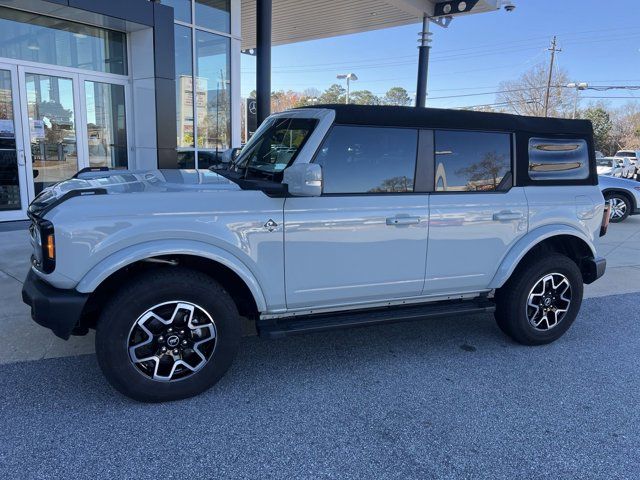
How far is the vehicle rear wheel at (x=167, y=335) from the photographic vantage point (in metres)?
3.07

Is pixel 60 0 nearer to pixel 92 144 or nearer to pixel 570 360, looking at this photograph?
pixel 92 144

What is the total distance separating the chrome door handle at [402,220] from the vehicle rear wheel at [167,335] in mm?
1272

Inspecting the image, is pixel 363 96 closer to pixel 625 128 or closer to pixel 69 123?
pixel 625 128

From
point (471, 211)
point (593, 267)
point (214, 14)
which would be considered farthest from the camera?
point (214, 14)

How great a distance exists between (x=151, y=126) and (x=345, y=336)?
6858 mm

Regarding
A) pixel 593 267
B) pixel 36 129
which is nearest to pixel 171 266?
pixel 593 267

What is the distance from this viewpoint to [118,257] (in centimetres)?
302

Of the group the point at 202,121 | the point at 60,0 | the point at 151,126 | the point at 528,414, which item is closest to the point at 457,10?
the point at 202,121

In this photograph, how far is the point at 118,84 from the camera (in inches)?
383

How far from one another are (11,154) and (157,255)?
706 cm

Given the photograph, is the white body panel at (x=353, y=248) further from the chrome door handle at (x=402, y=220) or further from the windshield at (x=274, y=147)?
the windshield at (x=274, y=147)

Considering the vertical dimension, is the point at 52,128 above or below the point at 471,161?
above

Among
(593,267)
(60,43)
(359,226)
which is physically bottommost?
(593,267)

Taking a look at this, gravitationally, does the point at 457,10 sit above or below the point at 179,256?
above
